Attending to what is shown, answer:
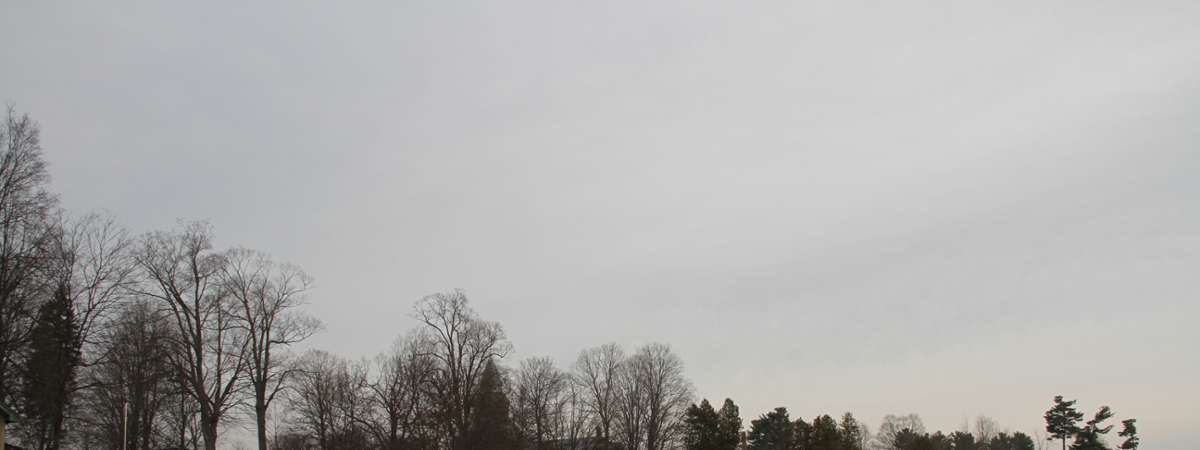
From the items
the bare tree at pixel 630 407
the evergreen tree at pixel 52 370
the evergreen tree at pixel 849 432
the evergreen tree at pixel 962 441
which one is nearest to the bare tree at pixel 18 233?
the evergreen tree at pixel 52 370

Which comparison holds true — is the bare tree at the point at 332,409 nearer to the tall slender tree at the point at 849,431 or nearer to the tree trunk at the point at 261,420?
the tree trunk at the point at 261,420

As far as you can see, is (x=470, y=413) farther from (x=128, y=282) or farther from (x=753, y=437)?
(x=753, y=437)

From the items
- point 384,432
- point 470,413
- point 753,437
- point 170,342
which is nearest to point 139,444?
point 170,342

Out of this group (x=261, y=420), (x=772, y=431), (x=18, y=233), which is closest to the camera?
(x=18, y=233)

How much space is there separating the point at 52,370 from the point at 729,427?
206 feet

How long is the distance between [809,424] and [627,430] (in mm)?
19123

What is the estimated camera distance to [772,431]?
10638cm

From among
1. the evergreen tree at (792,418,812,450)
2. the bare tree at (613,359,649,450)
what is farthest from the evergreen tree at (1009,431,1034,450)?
the bare tree at (613,359,649,450)

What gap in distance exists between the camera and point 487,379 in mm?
67562

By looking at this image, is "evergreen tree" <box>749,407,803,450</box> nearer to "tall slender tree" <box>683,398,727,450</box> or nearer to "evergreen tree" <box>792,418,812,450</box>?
"evergreen tree" <box>792,418,812,450</box>

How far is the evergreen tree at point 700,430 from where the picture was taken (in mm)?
85625

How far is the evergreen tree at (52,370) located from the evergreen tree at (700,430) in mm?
57237

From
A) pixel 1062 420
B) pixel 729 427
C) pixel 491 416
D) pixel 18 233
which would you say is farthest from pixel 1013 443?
pixel 18 233

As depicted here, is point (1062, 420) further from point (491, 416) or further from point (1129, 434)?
point (491, 416)
